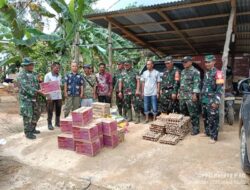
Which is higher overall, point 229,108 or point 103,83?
point 103,83

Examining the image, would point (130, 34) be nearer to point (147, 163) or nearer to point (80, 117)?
point (80, 117)

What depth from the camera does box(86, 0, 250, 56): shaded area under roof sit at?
7001 millimetres

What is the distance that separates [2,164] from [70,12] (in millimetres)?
6201

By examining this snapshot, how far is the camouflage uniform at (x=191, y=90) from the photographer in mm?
6285

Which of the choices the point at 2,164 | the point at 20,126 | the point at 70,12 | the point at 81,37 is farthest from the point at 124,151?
the point at 81,37

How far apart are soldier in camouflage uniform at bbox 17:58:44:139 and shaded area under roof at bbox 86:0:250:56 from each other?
8.42 ft

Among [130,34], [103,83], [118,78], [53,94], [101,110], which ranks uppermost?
[130,34]

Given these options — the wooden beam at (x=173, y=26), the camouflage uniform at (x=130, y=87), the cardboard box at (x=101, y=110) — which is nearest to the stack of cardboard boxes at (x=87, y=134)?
the cardboard box at (x=101, y=110)

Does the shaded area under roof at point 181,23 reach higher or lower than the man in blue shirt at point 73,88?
higher

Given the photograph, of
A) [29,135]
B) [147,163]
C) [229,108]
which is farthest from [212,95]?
[29,135]

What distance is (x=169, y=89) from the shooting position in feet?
23.4

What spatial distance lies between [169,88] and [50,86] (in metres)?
2.88

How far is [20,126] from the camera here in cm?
859

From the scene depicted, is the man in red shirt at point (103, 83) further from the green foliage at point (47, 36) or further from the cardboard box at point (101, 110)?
the green foliage at point (47, 36)
